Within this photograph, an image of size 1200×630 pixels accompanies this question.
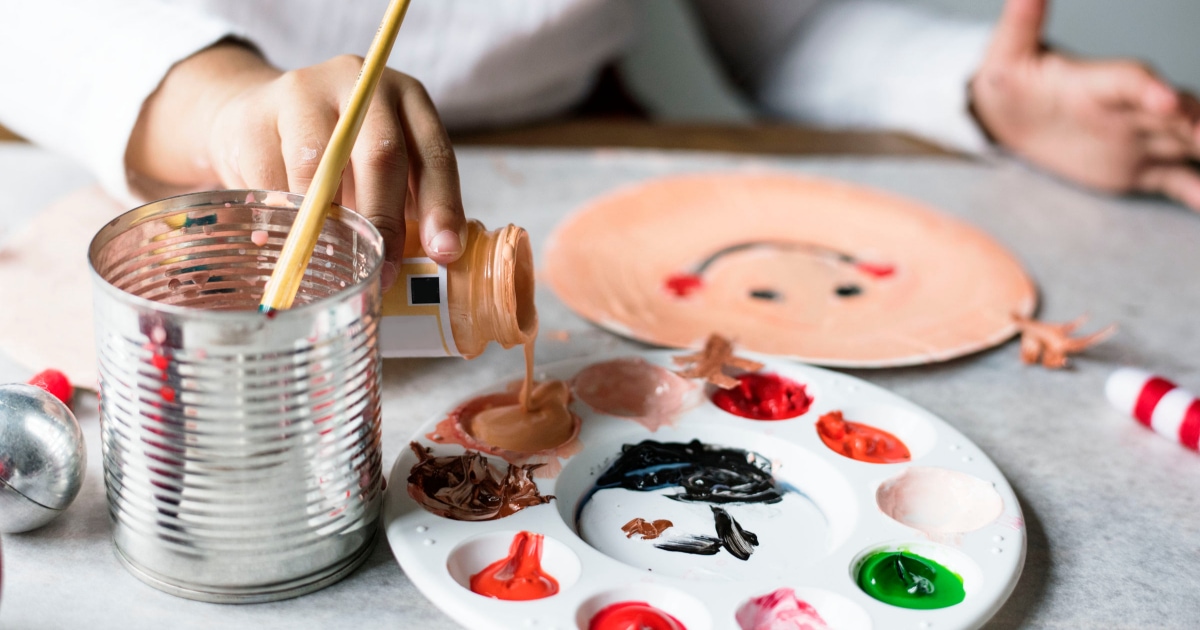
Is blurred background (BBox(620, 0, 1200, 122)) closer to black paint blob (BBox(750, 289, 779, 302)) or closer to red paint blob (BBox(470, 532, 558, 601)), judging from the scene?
black paint blob (BBox(750, 289, 779, 302))

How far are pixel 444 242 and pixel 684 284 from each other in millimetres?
389

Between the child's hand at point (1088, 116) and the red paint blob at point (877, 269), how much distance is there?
1.28ft

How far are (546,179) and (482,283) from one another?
1.73 ft

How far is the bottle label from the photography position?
0.62 meters

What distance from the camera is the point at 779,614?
21.1 inches

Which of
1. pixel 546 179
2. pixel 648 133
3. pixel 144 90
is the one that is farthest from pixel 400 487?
pixel 648 133

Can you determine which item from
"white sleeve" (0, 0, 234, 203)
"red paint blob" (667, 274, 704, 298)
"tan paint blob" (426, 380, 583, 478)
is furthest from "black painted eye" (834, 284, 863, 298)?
"white sleeve" (0, 0, 234, 203)

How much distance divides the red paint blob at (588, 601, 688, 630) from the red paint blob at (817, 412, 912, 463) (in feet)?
0.65

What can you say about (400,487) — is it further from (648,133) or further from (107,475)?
(648,133)

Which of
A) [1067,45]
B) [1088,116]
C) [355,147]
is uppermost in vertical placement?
[355,147]

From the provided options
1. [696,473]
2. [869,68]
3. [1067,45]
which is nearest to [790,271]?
[696,473]

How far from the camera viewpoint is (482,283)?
2.01 ft

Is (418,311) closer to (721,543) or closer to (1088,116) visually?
(721,543)

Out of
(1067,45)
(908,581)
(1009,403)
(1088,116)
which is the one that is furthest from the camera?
(1067,45)
